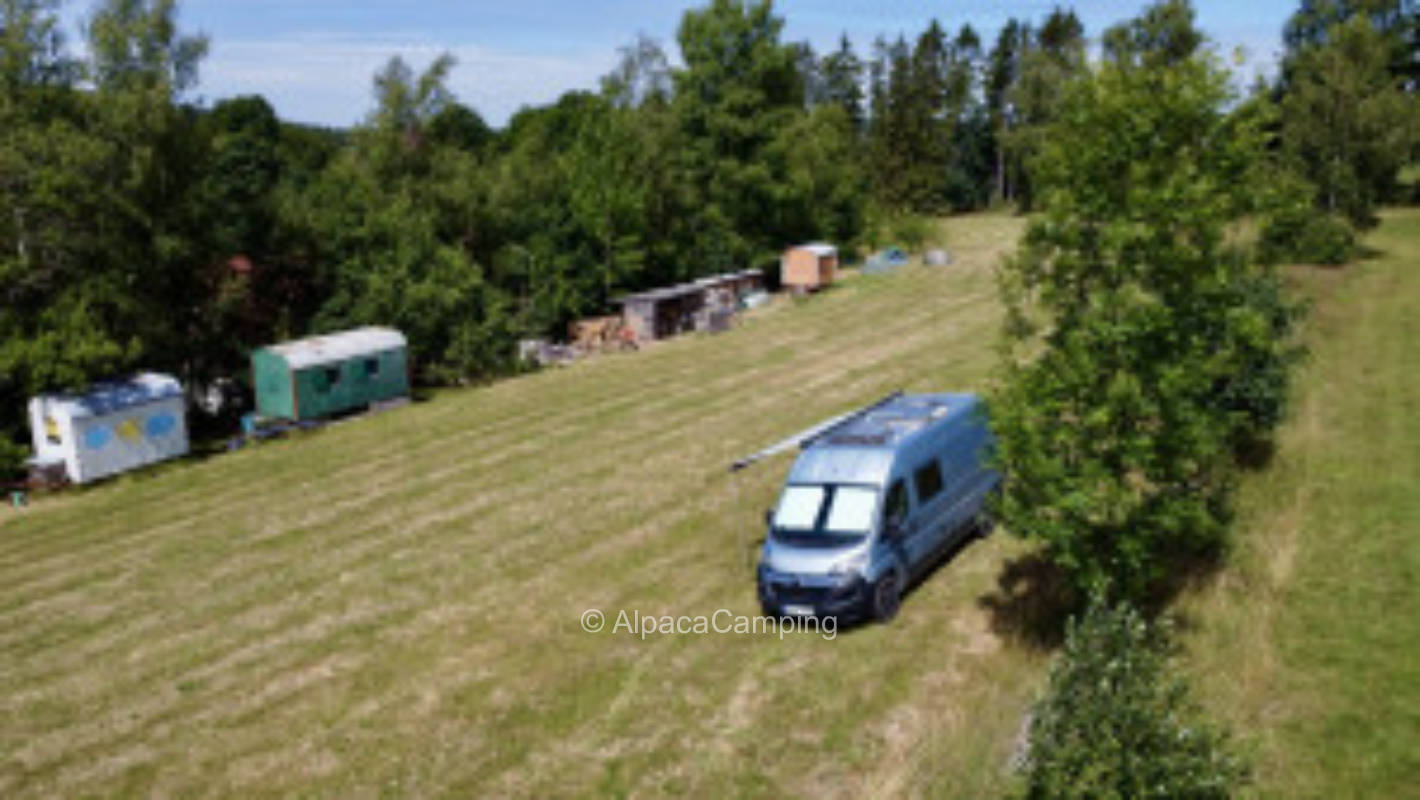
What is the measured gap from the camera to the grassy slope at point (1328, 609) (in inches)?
392

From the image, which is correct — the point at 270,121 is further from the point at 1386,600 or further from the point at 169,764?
the point at 1386,600

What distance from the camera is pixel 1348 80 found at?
135 feet

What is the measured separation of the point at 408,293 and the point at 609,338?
9061 mm

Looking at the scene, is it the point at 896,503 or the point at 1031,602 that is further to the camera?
the point at 896,503

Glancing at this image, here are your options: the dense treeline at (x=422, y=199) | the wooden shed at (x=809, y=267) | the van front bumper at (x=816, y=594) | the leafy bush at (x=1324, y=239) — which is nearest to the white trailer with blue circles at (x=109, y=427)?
the dense treeline at (x=422, y=199)

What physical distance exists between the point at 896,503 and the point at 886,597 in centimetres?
138

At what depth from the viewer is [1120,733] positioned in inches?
285

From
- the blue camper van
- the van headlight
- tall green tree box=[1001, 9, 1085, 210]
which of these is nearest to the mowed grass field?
the blue camper van

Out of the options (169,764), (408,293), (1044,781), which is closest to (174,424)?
(408,293)

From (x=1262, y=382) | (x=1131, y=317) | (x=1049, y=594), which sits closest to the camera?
(x=1131, y=317)

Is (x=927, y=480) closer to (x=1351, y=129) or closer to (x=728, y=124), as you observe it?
(x=1351, y=129)

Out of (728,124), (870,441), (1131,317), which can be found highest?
(728,124)

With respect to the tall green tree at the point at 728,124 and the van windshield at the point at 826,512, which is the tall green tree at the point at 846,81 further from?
the van windshield at the point at 826,512

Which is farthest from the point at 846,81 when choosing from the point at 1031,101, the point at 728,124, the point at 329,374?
the point at 329,374
